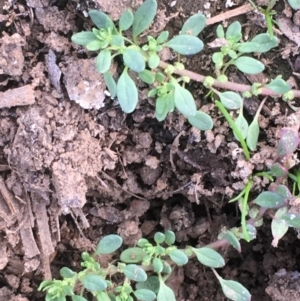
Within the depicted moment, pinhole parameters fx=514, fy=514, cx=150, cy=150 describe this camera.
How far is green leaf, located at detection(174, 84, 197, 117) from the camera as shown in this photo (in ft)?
4.57

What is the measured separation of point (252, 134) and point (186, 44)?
334 mm

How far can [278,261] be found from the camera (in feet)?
5.68

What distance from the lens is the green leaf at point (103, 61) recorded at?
137 cm

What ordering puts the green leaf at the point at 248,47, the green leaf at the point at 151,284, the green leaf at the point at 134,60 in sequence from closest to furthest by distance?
the green leaf at the point at 134,60 < the green leaf at the point at 248,47 < the green leaf at the point at 151,284

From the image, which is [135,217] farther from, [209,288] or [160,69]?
[160,69]

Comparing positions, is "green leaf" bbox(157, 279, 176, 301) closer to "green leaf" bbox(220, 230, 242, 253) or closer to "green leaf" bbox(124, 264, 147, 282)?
"green leaf" bbox(124, 264, 147, 282)

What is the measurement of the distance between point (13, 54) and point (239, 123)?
694 millimetres

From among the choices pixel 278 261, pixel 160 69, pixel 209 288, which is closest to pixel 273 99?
pixel 160 69

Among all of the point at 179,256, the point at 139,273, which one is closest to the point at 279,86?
the point at 179,256

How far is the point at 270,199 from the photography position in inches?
58.2

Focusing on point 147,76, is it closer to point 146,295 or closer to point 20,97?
point 20,97

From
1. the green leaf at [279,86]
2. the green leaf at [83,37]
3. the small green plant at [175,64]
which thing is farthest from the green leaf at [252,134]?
the green leaf at [83,37]

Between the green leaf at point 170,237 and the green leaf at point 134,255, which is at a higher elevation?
the green leaf at point 170,237

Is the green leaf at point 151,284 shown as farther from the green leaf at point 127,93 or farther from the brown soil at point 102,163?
the green leaf at point 127,93
